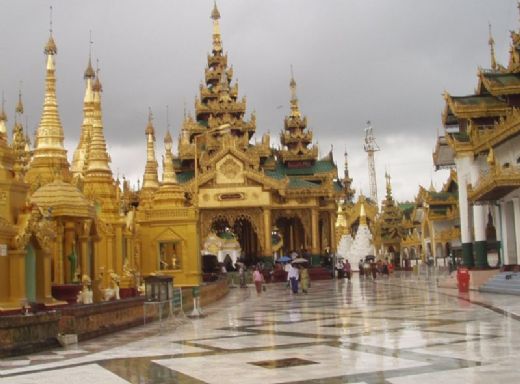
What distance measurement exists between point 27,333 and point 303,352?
4.36m

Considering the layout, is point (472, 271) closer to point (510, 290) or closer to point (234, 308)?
point (510, 290)

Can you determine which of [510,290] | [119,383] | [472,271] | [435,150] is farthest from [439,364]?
[435,150]

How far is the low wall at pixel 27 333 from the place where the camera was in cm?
1161

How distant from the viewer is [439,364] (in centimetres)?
943

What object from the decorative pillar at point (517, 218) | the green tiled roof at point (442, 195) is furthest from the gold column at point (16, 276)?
the green tiled roof at point (442, 195)

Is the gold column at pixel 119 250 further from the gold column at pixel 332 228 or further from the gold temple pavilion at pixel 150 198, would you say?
the gold column at pixel 332 228

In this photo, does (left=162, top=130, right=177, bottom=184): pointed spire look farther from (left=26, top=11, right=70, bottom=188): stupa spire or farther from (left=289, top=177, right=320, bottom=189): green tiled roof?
(left=289, top=177, right=320, bottom=189): green tiled roof

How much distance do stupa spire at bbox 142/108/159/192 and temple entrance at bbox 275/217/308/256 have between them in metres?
18.5

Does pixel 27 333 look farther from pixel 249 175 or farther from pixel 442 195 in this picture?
pixel 442 195

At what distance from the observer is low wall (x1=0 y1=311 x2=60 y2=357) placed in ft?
38.1

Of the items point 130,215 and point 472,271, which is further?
point 472,271

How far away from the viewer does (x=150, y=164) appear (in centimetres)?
3388

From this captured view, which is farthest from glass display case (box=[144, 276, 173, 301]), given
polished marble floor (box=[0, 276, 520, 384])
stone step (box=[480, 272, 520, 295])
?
stone step (box=[480, 272, 520, 295])

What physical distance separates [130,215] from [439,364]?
17.1 metres
